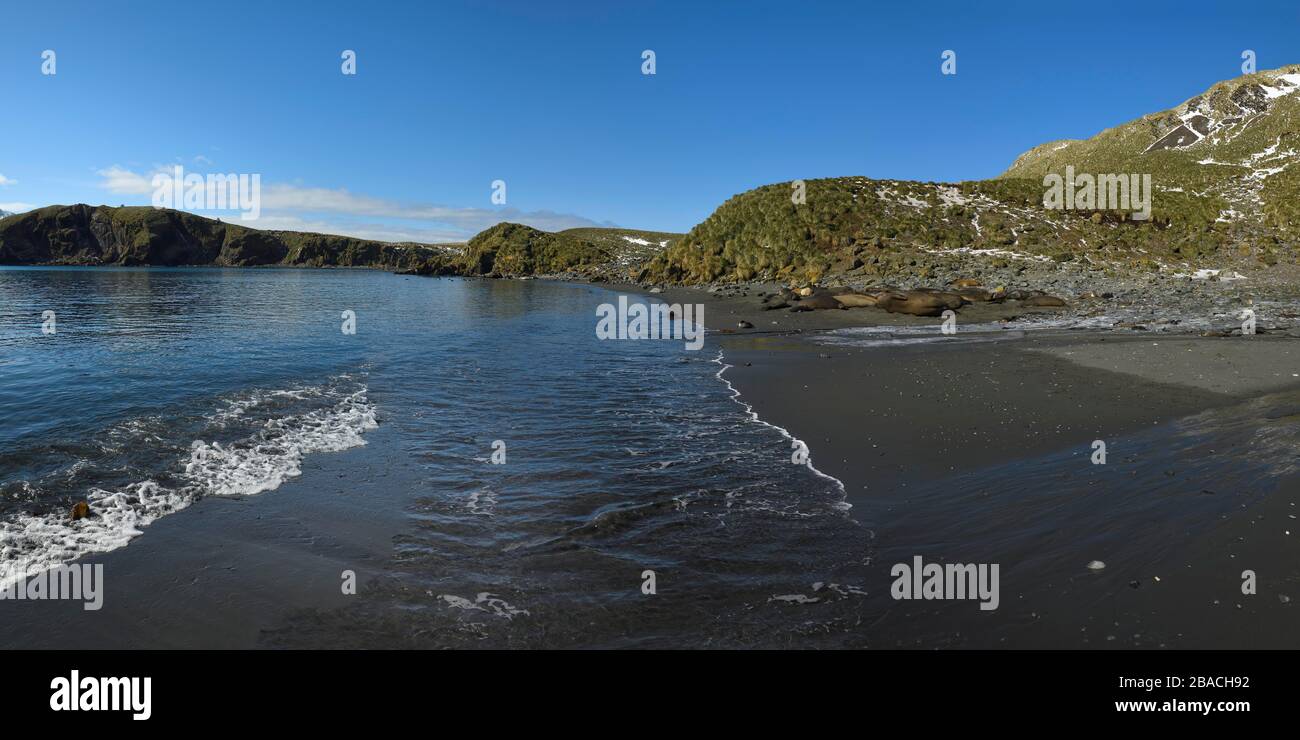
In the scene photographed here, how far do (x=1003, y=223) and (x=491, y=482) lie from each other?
6889 cm

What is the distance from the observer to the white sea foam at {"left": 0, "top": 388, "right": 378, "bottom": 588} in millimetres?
8312

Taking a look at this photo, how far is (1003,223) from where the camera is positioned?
64.0 m

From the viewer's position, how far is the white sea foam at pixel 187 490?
831 centimetres

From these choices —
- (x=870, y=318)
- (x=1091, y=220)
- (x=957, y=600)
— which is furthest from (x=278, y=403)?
(x=1091, y=220)

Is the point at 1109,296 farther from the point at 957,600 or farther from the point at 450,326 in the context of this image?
the point at 450,326

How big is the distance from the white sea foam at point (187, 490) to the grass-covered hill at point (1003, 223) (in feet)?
152

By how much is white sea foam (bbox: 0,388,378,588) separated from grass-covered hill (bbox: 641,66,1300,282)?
4645 centimetres

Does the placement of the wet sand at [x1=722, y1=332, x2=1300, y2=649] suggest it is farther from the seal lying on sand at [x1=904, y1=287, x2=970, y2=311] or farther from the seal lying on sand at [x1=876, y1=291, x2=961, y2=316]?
the seal lying on sand at [x1=904, y1=287, x2=970, y2=311]

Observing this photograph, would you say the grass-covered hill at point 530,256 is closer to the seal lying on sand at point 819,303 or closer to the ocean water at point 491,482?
the seal lying on sand at point 819,303

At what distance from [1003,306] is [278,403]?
121ft
